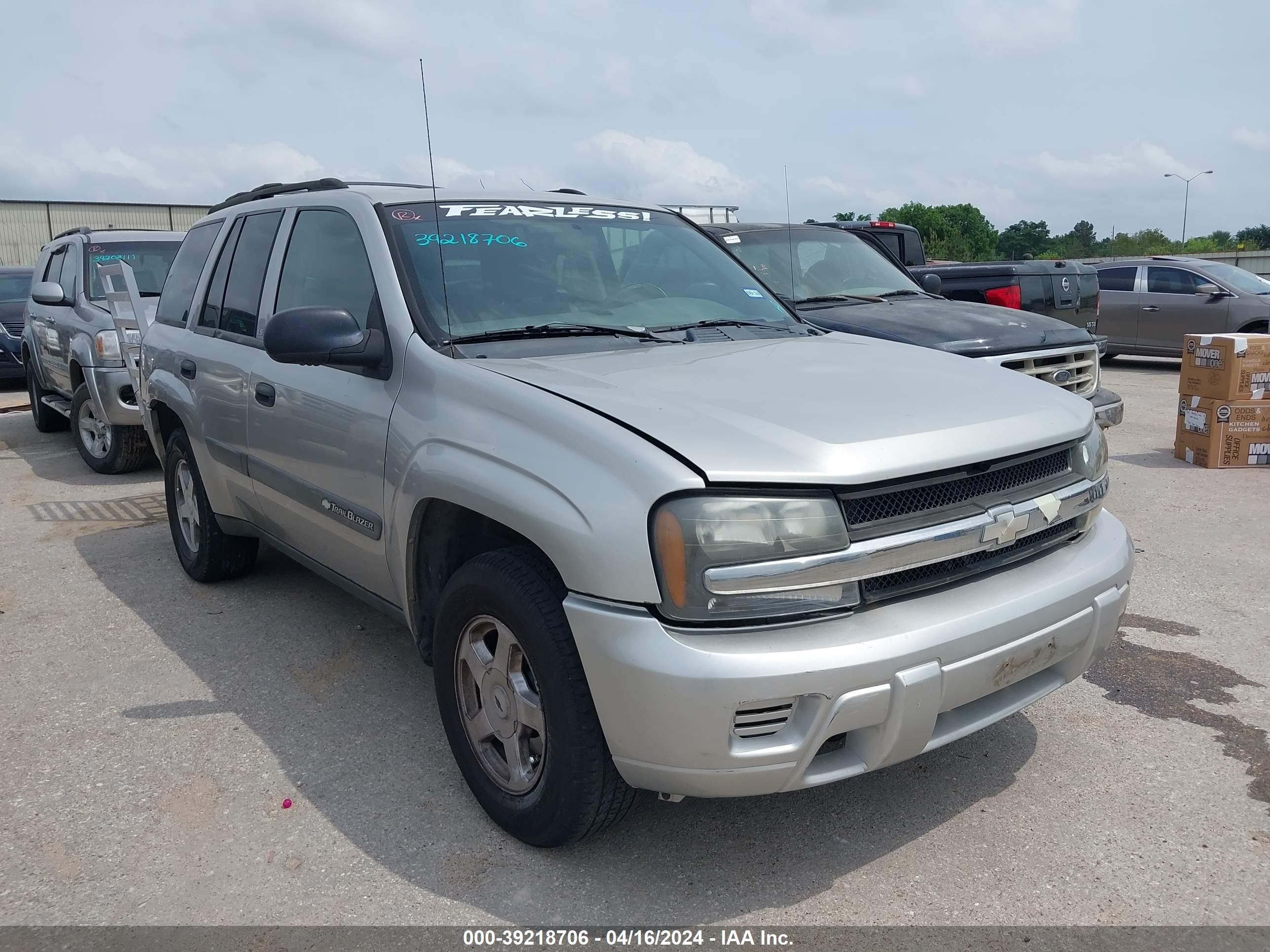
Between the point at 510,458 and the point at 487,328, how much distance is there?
0.79 metres

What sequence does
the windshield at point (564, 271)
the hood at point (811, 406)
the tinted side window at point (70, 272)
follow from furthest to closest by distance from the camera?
the tinted side window at point (70, 272), the windshield at point (564, 271), the hood at point (811, 406)

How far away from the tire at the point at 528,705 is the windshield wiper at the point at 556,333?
80 centimetres

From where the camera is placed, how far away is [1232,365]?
24.8ft

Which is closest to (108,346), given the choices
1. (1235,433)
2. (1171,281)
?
(1235,433)

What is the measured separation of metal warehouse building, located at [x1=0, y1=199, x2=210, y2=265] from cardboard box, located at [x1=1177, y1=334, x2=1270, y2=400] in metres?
36.4

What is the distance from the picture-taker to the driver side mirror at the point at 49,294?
25.7 feet

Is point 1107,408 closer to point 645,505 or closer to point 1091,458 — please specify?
point 1091,458

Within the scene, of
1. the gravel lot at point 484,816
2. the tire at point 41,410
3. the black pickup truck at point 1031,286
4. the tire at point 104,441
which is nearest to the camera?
the gravel lot at point 484,816

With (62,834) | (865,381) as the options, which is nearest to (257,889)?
(62,834)

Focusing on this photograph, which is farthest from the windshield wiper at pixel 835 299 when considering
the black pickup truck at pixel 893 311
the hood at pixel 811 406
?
the hood at pixel 811 406

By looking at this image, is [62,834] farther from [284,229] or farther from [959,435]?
[959,435]

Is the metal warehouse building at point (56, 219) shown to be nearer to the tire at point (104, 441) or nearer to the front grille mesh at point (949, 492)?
the tire at point (104, 441)

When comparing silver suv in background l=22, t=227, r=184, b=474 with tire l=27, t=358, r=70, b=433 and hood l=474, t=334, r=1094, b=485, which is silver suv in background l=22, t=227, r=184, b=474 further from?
hood l=474, t=334, r=1094, b=485

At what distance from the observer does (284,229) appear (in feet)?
13.7
